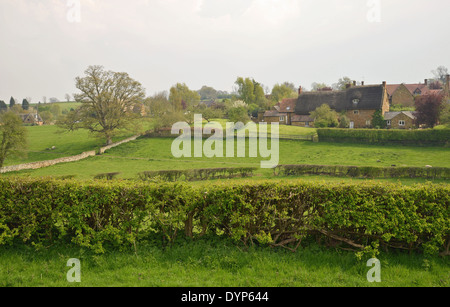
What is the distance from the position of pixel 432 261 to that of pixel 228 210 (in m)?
5.39

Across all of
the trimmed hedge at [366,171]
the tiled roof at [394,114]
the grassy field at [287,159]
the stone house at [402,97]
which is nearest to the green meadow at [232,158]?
the grassy field at [287,159]

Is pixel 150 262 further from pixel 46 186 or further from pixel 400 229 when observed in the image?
pixel 400 229

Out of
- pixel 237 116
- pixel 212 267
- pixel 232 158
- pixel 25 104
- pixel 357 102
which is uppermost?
pixel 25 104

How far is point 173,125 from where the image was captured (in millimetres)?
54781

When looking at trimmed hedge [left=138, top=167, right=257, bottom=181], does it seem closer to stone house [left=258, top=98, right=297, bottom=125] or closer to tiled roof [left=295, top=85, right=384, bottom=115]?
tiled roof [left=295, top=85, right=384, bottom=115]

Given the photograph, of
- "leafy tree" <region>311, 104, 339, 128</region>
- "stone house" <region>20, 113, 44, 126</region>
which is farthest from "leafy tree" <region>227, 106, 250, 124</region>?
"stone house" <region>20, 113, 44, 126</region>

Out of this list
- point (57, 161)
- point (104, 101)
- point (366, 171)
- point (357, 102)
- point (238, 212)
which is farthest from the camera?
point (357, 102)

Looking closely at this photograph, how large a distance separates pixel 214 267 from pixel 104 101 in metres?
49.0

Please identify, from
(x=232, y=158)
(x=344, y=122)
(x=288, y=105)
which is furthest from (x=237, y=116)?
(x=344, y=122)

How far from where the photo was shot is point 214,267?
7.50m

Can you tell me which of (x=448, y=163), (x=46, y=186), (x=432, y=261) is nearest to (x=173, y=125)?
(x=448, y=163)

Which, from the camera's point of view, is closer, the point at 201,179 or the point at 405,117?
the point at 201,179

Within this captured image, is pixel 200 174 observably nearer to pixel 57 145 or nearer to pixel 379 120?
A: pixel 57 145
